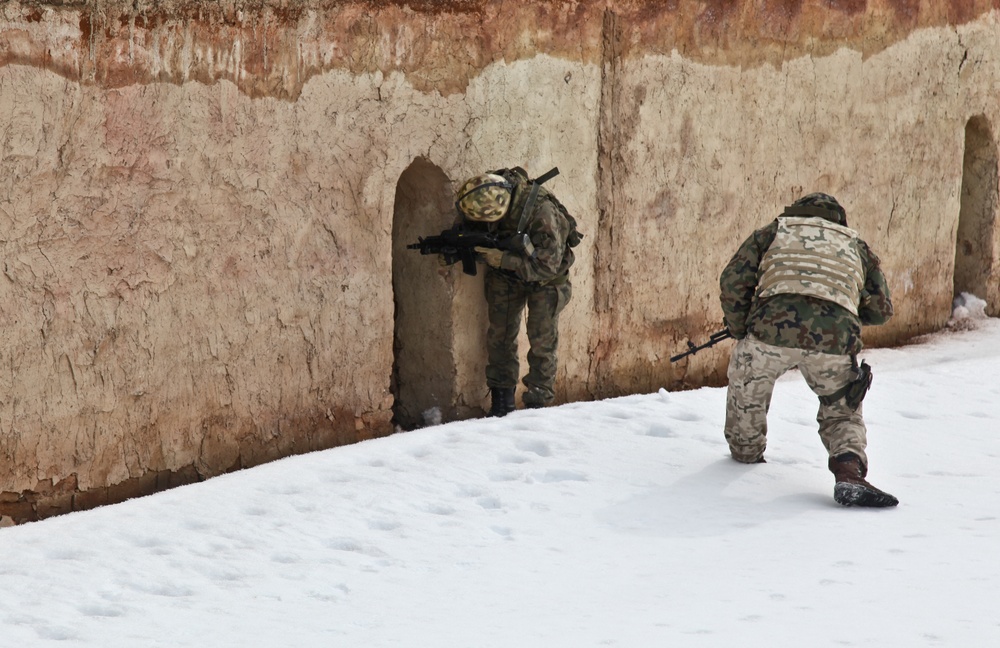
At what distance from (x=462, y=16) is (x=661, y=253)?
6.98 ft

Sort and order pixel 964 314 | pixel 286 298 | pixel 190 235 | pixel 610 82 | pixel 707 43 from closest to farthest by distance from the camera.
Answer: pixel 190 235
pixel 286 298
pixel 610 82
pixel 707 43
pixel 964 314

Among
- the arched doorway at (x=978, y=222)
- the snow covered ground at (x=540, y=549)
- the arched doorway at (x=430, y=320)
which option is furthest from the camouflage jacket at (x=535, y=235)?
the arched doorway at (x=978, y=222)

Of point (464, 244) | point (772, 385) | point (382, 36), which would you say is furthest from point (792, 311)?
point (382, 36)

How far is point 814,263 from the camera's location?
5.93 metres

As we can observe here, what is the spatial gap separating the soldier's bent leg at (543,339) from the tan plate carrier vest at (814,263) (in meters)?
1.71

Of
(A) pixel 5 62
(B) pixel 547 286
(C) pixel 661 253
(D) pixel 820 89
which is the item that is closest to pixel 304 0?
(A) pixel 5 62

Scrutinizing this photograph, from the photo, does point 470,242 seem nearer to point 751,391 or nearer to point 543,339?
point 543,339

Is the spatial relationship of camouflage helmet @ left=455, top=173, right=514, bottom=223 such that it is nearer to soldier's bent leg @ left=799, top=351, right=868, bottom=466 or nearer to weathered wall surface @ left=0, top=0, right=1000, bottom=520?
weathered wall surface @ left=0, top=0, right=1000, bottom=520

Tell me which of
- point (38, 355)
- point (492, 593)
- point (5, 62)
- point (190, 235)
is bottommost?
point (492, 593)

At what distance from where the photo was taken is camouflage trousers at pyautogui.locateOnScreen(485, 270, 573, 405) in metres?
7.51

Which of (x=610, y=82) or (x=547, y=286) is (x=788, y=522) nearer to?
(x=547, y=286)

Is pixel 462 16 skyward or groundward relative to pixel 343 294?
skyward

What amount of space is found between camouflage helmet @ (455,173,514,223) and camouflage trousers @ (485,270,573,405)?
1.55 feet

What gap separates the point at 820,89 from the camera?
9477 mm
